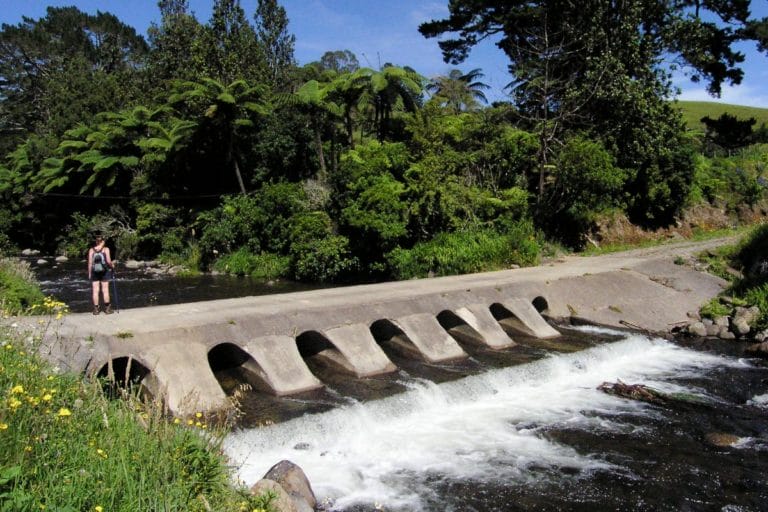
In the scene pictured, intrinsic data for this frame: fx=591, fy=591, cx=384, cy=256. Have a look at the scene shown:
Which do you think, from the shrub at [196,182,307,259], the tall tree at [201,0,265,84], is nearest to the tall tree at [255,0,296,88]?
the tall tree at [201,0,265,84]

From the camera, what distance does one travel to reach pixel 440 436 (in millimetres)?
8914

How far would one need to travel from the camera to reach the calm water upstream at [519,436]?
7148 millimetres

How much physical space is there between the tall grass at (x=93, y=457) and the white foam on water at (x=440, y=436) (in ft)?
3.41

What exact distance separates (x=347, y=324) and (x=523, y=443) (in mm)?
4462

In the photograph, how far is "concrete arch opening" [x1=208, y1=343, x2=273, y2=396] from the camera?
1004cm

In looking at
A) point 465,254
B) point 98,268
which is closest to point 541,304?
point 465,254

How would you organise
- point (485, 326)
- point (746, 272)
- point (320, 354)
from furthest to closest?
point (746, 272) < point (485, 326) < point (320, 354)

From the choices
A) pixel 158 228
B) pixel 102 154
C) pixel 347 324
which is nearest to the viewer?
pixel 347 324

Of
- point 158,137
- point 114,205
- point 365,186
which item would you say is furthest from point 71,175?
point 365,186

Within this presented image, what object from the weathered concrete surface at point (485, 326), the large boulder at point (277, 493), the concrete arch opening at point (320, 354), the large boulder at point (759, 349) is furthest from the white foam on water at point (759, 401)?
the large boulder at point (277, 493)

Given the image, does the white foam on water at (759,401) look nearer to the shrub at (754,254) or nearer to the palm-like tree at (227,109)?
the shrub at (754,254)

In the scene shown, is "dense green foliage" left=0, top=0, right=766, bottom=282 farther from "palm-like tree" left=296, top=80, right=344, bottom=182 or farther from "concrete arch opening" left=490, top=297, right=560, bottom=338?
"concrete arch opening" left=490, top=297, right=560, bottom=338

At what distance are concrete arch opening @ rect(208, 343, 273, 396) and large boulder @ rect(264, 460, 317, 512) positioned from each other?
3297mm

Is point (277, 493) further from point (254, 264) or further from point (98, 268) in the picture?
point (254, 264)
